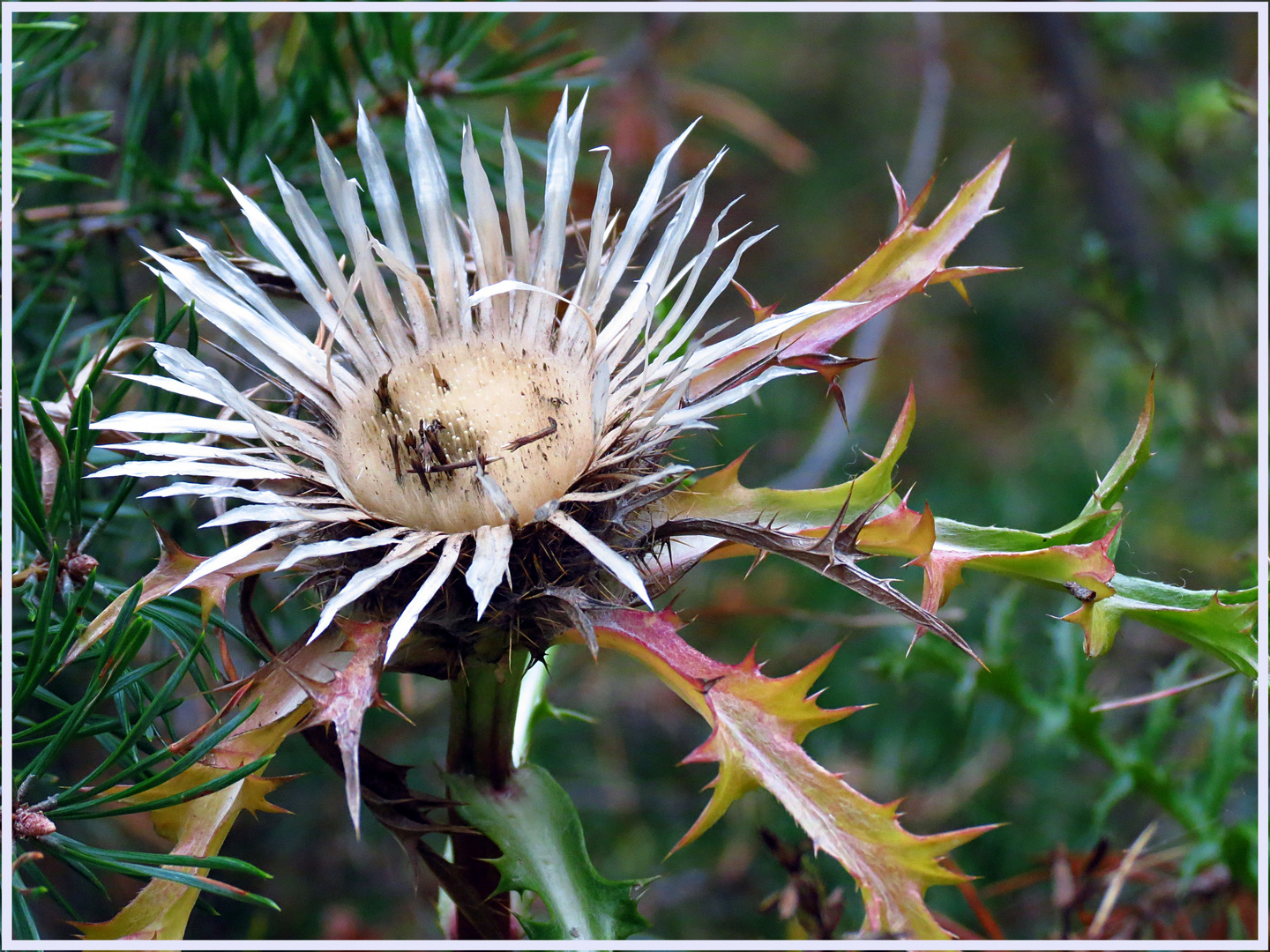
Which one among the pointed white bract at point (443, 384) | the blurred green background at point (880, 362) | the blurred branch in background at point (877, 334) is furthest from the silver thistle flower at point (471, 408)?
the blurred branch in background at point (877, 334)

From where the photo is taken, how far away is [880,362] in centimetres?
205

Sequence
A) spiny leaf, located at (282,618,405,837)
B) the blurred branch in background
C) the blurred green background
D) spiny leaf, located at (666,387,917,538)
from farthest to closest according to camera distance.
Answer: the blurred branch in background < the blurred green background < spiny leaf, located at (666,387,917,538) < spiny leaf, located at (282,618,405,837)

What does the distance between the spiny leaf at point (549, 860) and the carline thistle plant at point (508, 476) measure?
1 centimetres

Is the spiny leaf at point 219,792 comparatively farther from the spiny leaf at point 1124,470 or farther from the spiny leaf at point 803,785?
the spiny leaf at point 1124,470

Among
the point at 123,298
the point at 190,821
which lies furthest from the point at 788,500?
the point at 123,298

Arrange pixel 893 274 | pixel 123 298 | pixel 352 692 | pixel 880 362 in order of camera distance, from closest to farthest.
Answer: pixel 352 692 → pixel 893 274 → pixel 123 298 → pixel 880 362

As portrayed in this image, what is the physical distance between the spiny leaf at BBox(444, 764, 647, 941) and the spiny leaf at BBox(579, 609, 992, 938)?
9 centimetres

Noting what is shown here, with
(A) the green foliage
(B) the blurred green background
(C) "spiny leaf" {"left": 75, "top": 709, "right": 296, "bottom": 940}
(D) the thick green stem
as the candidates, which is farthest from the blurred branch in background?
(C) "spiny leaf" {"left": 75, "top": 709, "right": 296, "bottom": 940}

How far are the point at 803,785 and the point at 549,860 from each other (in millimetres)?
148

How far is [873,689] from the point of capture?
1.37 m

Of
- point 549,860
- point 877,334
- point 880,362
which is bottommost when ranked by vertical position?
point 549,860

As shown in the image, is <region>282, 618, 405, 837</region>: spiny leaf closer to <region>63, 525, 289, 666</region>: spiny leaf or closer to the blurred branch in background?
<region>63, 525, 289, 666</region>: spiny leaf

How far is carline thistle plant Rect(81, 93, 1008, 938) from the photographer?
0.49 meters

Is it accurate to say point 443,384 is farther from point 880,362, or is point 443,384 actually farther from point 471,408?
point 880,362
